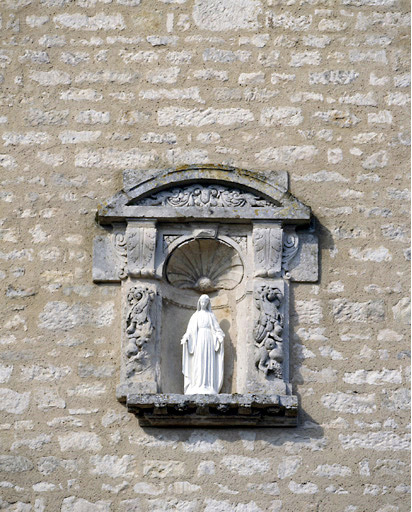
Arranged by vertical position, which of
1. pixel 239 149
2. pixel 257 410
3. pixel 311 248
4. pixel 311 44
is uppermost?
pixel 311 44

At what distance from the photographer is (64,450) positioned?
8078 mm

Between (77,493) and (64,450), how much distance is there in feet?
0.89

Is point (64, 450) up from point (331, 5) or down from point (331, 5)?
down

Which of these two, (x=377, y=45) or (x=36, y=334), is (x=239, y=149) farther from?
(x=36, y=334)

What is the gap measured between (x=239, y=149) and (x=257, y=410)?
1774mm

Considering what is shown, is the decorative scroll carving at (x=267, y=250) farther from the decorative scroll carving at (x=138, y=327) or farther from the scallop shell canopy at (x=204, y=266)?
the decorative scroll carving at (x=138, y=327)

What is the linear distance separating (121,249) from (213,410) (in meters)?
1.22

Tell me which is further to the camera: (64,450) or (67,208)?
(67,208)

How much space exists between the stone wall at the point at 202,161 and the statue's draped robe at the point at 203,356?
0.30 metres

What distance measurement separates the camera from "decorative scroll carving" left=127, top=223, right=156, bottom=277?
27.6 ft

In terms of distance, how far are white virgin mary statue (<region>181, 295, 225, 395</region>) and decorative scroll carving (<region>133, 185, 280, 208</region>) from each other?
0.64m

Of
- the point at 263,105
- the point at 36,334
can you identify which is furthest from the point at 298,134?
the point at 36,334

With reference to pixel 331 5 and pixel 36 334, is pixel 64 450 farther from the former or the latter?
pixel 331 5

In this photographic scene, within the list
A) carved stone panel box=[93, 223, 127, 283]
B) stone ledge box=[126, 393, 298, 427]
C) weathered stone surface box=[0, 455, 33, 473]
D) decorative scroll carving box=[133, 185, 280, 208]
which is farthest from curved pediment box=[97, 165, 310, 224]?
weathered stone surface box=[0, 455, 33, 473]
